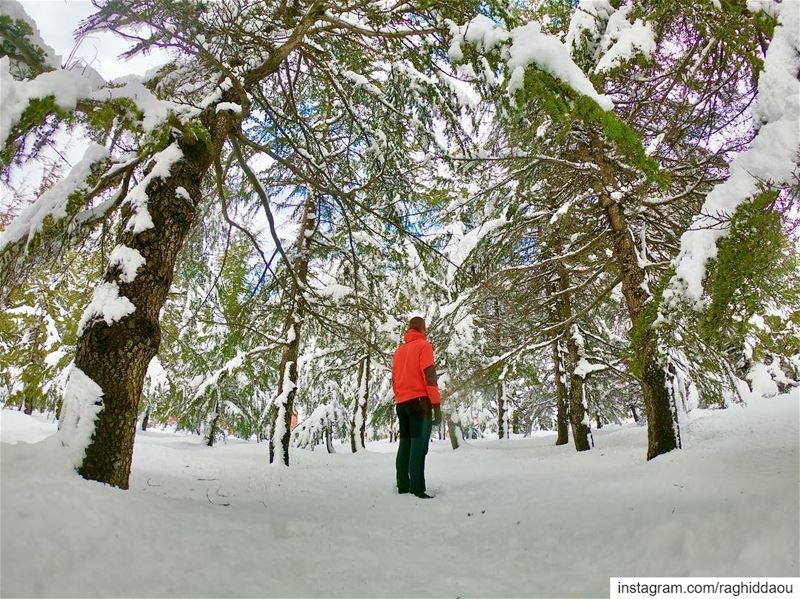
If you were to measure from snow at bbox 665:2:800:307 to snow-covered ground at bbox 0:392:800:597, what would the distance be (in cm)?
142

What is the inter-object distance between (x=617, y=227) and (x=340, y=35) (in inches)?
161

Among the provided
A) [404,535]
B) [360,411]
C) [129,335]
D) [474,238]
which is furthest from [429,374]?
[360,411]

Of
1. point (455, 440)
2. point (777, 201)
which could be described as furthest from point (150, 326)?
point (455, 440)

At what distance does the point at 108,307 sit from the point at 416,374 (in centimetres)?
286

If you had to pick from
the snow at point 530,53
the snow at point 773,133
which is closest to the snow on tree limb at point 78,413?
the snow at point 530,53

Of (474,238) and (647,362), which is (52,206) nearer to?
(474,238)

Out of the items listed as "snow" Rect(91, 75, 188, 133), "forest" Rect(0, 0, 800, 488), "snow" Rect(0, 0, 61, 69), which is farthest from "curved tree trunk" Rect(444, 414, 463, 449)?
"snow" Rect(0, 0, 61, 69)

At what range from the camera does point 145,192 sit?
323 centimetres

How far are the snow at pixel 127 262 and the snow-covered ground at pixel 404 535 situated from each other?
1.11 metres

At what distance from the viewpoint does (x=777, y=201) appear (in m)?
2.18

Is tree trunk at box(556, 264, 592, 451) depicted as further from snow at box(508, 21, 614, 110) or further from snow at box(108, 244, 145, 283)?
snow at box(108, 244, 145, 283)

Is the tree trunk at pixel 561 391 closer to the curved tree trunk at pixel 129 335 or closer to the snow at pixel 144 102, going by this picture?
the curved tree trunk at pixel 129 335

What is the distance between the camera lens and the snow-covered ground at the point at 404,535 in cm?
179

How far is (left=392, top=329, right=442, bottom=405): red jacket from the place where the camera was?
4.55 m
